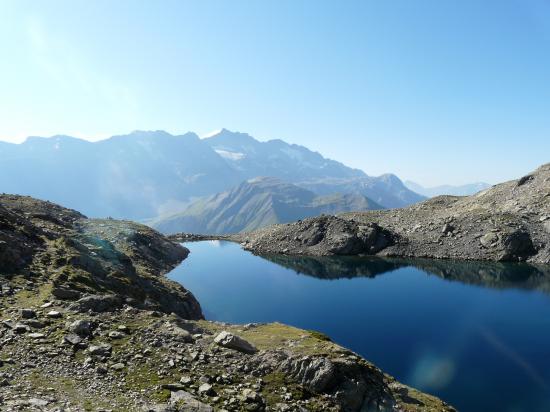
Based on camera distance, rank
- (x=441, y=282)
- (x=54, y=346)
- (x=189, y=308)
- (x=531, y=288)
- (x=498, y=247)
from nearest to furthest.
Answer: (x=54, y=346)
(x=189, y=308)
(x=531, y=288)
(x=441, y=282)
(x=498, y=247)

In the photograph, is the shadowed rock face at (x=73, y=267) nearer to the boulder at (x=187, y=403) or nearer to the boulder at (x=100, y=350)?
the boulder at (x=100, y=350)

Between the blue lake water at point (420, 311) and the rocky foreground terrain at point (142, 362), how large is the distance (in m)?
14.1

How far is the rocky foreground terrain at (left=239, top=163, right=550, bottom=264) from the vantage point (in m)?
122

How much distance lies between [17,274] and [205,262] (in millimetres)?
89200

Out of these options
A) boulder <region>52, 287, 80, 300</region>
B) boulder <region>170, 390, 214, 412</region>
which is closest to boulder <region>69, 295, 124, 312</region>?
boulder <region>52, 287, 80, 300</region>

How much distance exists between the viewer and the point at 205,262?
12625 centimetres

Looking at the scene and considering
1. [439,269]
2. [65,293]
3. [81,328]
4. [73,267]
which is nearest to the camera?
[81,328]

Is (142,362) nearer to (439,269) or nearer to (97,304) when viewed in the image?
(97,304)

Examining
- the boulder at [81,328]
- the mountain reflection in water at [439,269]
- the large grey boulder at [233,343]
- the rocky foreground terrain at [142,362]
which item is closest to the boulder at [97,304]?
the rocky foreground terrain at [142,362]

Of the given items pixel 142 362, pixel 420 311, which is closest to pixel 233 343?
pixel 142 362

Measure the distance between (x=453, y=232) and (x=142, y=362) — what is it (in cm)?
12673

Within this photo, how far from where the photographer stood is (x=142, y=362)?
26.9m

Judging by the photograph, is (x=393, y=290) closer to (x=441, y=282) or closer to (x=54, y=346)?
(x=441, y=282)

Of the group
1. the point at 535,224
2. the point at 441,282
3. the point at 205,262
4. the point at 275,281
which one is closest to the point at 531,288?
the point at 441,282
